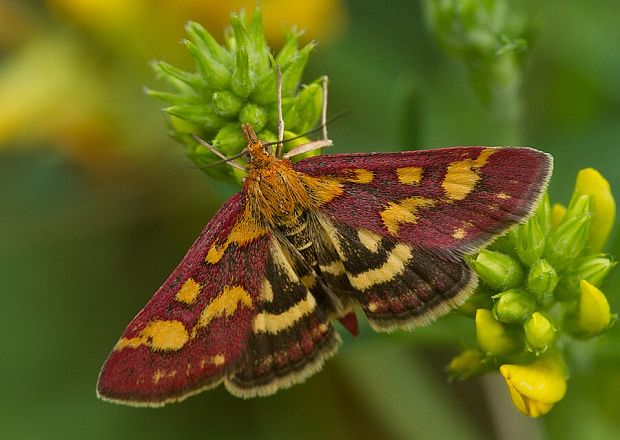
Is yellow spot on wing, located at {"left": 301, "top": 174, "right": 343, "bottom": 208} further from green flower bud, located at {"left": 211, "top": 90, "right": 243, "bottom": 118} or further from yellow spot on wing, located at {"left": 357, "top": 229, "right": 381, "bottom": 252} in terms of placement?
green flower bud, located at {"left": 211, "top": 90, "right": 243, "bottom": 118}

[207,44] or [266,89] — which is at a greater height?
[207,44]

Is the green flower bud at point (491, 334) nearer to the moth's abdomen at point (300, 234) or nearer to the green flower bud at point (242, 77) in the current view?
the moth's abdomen at point (300, 234)

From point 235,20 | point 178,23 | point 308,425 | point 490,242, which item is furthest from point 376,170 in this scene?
point 178,23

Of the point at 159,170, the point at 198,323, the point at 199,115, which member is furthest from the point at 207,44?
the point at 159,170

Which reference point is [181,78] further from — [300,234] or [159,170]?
[159,170]

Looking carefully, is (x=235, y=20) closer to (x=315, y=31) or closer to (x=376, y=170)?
(x=376, y=170)
